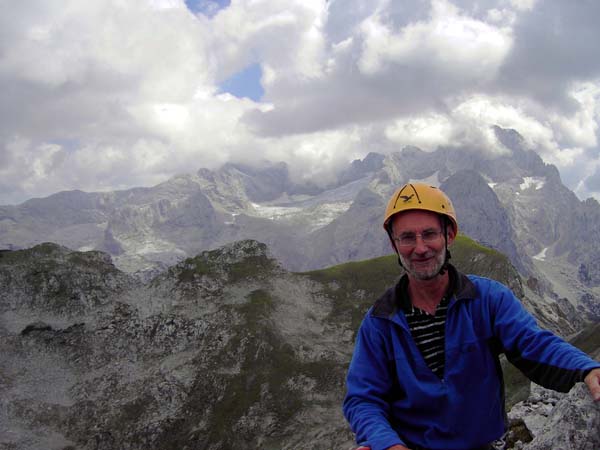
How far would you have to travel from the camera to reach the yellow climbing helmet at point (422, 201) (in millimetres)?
7914

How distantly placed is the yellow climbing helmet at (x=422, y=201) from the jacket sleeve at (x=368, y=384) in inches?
86.5

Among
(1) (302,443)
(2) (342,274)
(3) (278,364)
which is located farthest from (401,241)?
(2) (342,274)

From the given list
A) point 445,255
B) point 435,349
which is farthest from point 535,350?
point 445,255

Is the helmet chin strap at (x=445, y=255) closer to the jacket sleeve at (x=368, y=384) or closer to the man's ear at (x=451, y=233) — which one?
the man's ear at (x=451, y=233)

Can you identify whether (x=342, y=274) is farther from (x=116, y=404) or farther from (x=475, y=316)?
(x=475, y=316)

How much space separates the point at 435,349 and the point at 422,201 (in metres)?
2.67

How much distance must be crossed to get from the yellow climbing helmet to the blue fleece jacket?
1.33 meters

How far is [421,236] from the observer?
7.90 m

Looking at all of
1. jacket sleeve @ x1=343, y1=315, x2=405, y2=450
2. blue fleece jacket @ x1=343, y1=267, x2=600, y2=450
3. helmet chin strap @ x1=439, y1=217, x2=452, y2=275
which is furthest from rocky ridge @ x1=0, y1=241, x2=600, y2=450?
jacket sleeve @ x1=343, y1=315, x2=405, y2=450

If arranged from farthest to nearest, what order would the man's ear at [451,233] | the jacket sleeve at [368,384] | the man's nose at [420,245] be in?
the man's ear at [451,233] → the man's nose at [420,245] → the jacket sleeve at [368,384]

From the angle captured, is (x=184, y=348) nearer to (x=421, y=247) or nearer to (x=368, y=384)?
(x=368, y=384)

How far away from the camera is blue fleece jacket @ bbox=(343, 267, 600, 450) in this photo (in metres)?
7.40

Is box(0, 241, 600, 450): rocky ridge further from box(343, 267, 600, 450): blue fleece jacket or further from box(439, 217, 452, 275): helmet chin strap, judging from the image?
box(439, 217, 452, 275): helmet chin strap

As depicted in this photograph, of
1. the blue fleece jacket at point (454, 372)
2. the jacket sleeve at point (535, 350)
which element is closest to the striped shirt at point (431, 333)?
the blue fleece jacket at point (454, 372)
